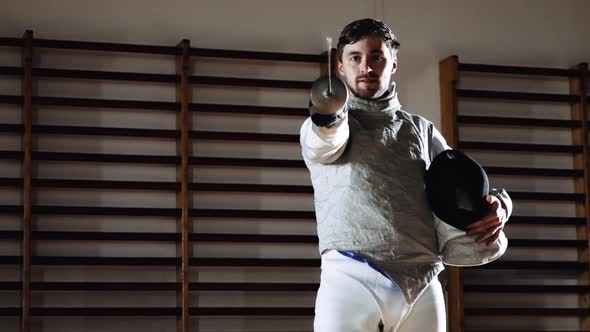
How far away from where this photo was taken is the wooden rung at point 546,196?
208 inches

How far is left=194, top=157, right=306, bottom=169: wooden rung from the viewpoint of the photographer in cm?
479

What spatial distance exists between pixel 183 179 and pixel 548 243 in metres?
2.20

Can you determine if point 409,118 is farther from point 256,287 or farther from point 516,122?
point 516,122

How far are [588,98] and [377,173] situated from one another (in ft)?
11.9

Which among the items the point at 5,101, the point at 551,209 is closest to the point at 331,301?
the point at 5,101

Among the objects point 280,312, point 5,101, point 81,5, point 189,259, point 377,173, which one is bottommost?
point 280,312

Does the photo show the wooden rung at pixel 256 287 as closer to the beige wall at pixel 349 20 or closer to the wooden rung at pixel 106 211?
the wooden rung at pixel 106 211

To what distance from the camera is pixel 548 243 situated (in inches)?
208

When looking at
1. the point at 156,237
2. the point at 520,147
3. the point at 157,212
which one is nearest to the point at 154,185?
the point at 157,212

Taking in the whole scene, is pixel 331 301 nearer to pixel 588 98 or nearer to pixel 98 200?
pixel 98 200

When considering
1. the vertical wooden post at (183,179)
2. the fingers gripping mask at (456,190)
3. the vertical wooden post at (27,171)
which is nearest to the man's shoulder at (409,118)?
the fingers gripping mask at (456,190)

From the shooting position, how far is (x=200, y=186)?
4.77 meters

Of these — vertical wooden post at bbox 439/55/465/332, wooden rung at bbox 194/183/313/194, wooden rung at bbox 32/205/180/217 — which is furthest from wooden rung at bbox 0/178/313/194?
vertical wooden post at bbox 439/55/465/332

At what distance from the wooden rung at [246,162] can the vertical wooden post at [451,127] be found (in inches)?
35.4
